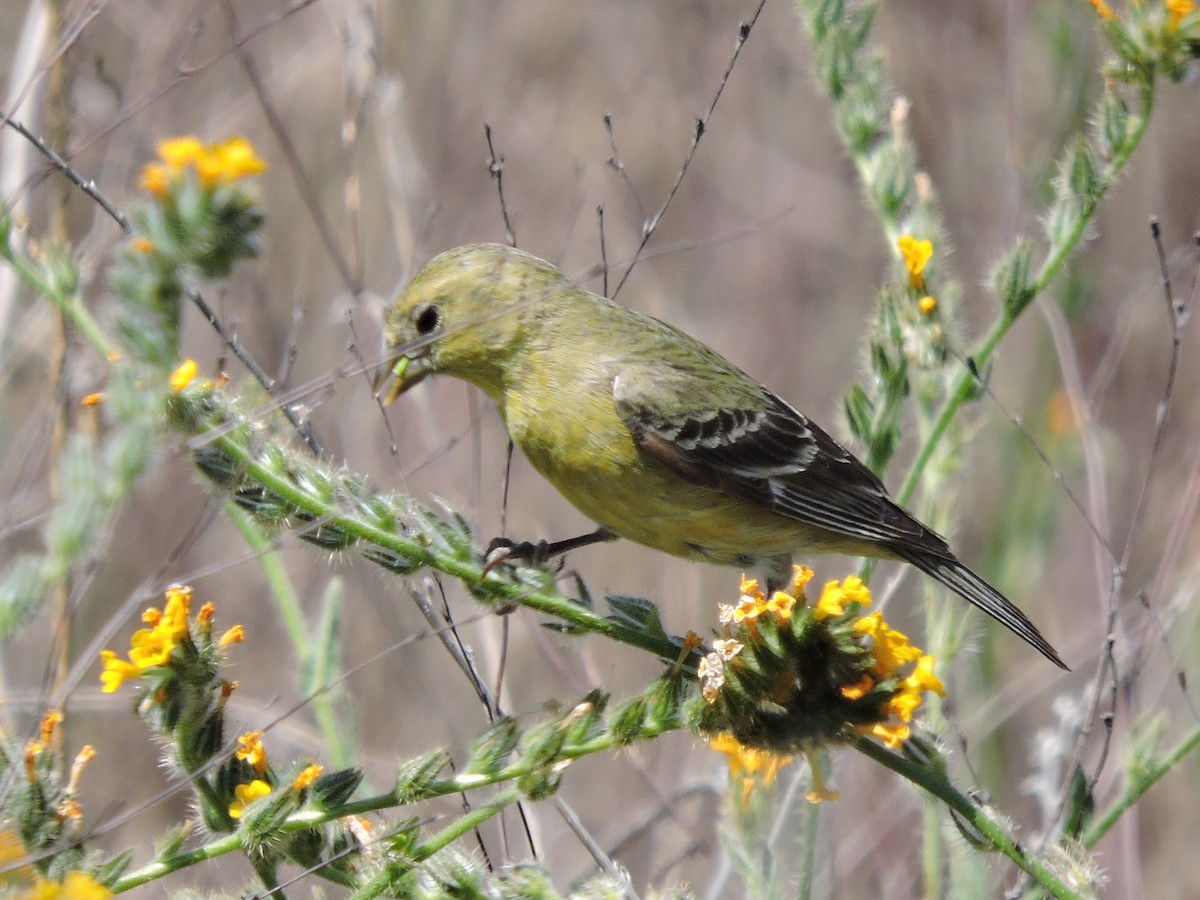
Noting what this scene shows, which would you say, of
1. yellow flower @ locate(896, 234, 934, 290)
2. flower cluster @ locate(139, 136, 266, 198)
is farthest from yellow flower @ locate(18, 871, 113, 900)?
yellow flower @ locate(896, 234, 934, 290)

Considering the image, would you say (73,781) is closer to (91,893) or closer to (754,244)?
(91,893)

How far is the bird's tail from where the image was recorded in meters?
3.36

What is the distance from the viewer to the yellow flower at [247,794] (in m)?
1.98

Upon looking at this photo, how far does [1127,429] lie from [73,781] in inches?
214

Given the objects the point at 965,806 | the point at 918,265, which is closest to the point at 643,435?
the point at 918,265

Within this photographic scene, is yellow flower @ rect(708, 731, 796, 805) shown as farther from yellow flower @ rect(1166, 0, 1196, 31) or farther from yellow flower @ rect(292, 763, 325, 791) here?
yellow flower @ rect(1166, 0, 1196, 31)

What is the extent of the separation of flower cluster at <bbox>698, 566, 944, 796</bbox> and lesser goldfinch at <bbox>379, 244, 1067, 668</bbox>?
1.03m

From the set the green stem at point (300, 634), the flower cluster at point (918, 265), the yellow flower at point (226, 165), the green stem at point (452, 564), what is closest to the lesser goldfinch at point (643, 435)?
the flower cluster at point (918, 265)

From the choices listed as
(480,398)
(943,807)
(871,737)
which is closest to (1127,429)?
(480,398)

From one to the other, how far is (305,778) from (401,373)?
5.21 feet

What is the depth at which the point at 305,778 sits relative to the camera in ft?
6.36

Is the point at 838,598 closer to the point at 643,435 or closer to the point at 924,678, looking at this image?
the point at 924,678

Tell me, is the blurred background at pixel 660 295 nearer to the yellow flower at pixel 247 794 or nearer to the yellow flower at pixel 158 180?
the yellow flower at pixel 247 794

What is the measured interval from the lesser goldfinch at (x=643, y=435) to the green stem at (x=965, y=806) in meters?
1.08
